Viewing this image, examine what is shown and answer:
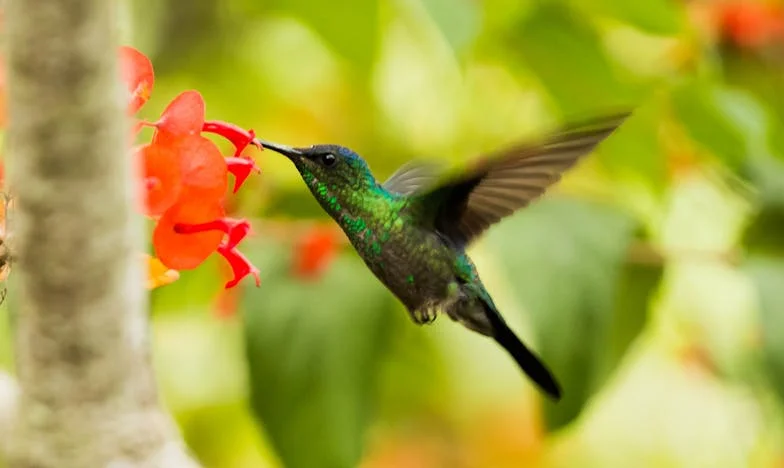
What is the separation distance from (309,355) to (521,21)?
0.71 metres

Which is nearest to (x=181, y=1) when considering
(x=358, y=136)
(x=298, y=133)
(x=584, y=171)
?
(x=298, y=133)

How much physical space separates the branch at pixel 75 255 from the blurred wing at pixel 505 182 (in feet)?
1.99

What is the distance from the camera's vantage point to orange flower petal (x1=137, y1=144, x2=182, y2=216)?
88cm

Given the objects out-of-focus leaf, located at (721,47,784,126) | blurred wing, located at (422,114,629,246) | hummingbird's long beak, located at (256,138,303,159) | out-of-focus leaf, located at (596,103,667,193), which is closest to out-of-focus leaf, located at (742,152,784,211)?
out-of-focus leaf, located at (596,103,667,193)

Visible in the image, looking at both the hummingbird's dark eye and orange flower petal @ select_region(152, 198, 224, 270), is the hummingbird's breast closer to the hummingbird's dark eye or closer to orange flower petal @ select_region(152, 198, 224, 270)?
Answer: the hummingbird's dark eye

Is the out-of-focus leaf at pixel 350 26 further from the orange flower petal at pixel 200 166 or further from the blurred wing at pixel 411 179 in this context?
the orange flower petal at pixel 200 166

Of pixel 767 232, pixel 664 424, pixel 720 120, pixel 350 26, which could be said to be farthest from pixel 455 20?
pixel 664 424

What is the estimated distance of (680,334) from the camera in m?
3.23

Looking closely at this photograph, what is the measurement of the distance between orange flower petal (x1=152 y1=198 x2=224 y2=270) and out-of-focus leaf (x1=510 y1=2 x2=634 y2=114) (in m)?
1.09

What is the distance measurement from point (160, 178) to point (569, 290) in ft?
3.26

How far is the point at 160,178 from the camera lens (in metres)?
0.88

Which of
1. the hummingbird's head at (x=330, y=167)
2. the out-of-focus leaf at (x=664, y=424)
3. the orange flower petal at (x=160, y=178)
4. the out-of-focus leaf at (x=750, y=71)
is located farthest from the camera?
the out-of-focus leaf at (x=664, y=424)

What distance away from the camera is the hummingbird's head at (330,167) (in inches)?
44.2

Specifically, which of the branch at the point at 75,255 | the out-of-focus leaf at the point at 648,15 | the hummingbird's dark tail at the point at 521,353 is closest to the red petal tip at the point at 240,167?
the branch at the point at 75,255
